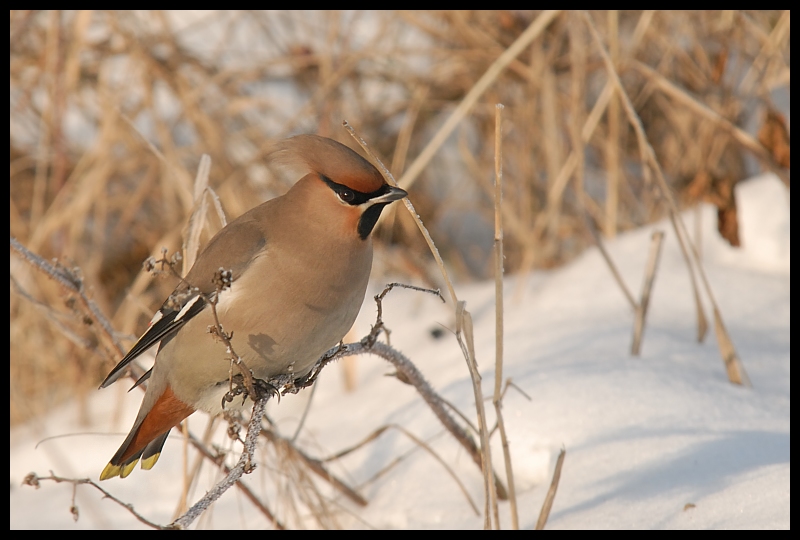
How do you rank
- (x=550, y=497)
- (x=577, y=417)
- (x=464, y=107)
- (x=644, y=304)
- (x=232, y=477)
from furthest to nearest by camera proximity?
(x=464, y=107) < (x=644, y=304) < (x=577, y=417) < (x=550, y=497) < (x=232, y=477)

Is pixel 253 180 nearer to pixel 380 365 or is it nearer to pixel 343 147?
pixel 380 365

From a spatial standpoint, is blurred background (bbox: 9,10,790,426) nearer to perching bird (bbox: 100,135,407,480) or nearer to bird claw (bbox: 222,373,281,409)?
perching bird (bbox: 100,135,407,480)

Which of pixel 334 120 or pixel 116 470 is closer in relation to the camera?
pixel 116 470

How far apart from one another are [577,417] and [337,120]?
2193 mm

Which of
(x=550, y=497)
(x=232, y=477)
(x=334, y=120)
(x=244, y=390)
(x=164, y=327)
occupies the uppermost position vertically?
(x=334, y=120)

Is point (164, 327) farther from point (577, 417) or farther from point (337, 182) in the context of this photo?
point (577, 417)

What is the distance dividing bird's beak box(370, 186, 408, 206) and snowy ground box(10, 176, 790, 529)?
0.82m

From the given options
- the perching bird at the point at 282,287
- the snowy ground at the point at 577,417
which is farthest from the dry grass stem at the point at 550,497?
the perching bird at the point at 282,287

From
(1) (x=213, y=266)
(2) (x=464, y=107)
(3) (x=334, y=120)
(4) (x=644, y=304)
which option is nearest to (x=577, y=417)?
(4) (x=644, y=304)

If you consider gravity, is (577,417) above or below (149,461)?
below

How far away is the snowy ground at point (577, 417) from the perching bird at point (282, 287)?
30 centimetres

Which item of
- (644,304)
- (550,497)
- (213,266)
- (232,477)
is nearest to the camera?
(232,477)

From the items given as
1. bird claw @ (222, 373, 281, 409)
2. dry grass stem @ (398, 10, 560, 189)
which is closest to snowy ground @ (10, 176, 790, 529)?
bird claw @ (222, 373, 281, 409)

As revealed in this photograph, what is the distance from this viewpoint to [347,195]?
5.99ft
